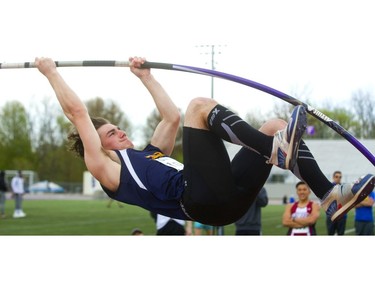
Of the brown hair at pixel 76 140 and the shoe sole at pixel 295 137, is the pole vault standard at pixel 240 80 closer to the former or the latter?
the shoe sole at pixel 295 137

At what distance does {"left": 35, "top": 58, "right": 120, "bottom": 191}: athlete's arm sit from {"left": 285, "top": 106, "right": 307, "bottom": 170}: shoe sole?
3.84 ft

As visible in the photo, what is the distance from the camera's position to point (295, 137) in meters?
3.57

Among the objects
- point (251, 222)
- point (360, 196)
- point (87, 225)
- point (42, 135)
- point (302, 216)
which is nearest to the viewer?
→ point (360, 196)

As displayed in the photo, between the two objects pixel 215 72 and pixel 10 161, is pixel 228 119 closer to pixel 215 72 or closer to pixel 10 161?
pixel 215 72

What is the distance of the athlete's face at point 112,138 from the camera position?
14.4ft

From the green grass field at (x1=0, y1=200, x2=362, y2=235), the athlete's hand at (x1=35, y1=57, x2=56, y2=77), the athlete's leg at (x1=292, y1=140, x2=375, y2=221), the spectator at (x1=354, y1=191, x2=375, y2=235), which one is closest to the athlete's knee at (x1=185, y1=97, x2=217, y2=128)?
the athlete's leg at (x1=292, y1=140, x2=375, y2=221)

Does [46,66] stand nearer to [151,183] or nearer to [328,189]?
[151,183]

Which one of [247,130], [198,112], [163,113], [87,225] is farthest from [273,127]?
[87,225]

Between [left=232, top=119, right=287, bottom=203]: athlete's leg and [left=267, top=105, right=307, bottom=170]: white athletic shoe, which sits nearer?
[left=267, top=105, right=307, bottom=170]: white athletic shoe

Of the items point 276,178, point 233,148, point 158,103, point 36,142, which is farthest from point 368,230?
point 36,142

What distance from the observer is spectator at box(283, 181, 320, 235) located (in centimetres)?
735

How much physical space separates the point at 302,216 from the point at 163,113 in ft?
10.8

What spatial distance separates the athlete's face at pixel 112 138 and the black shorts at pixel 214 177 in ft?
2.04

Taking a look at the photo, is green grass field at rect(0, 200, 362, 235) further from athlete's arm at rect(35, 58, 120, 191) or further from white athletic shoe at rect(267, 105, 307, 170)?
white athletic shoe at rect(267, 105, 307, 170)
